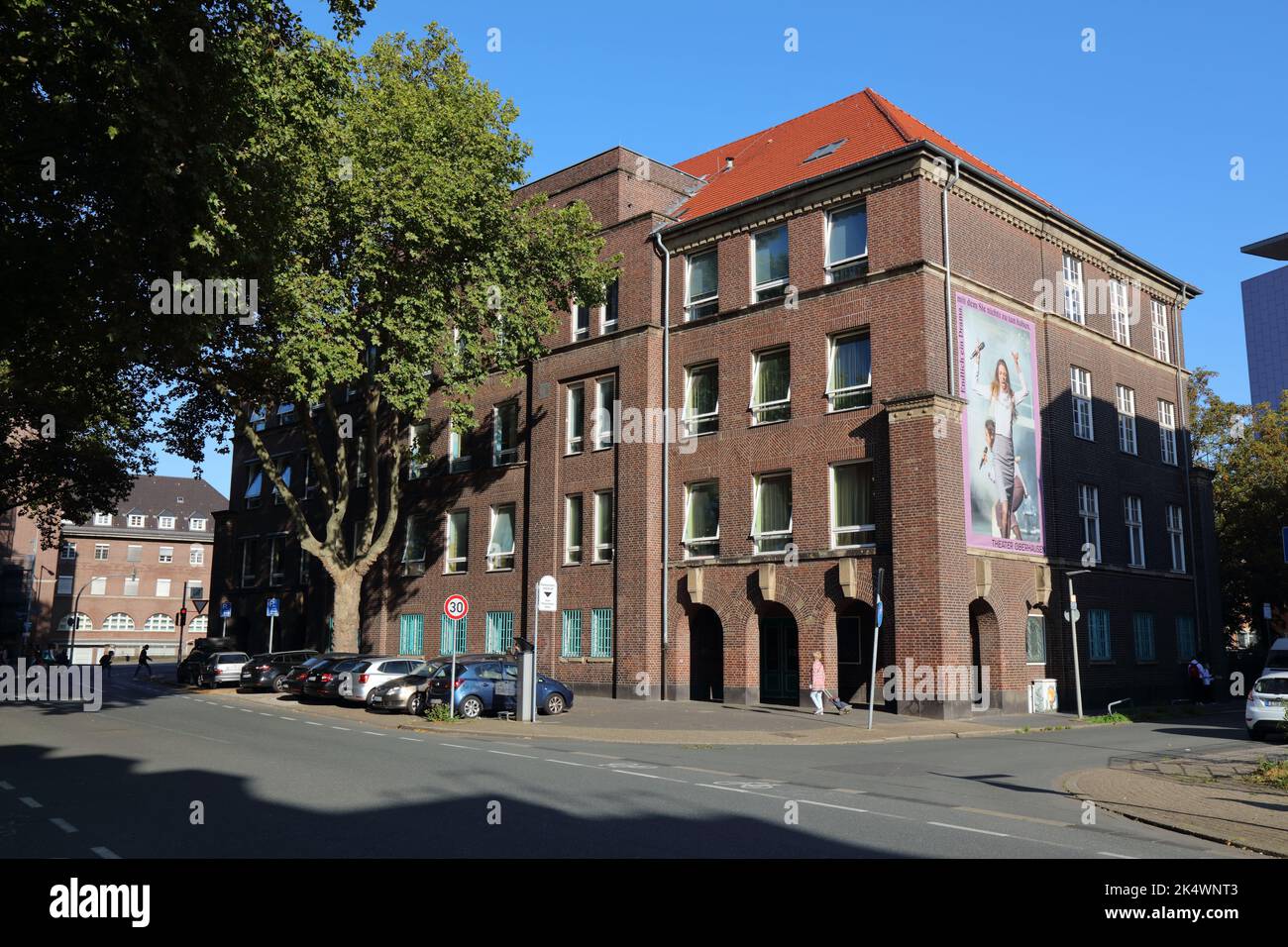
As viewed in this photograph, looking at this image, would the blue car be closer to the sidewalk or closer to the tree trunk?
the tree trunk

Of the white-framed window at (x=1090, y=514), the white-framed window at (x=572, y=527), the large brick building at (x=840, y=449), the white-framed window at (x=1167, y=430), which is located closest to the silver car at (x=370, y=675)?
the large brick building at (x=840, y=449)

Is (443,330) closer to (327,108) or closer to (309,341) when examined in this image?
(309,341)

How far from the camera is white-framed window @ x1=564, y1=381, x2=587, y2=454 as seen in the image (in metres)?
35.6

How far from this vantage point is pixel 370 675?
28609 mm

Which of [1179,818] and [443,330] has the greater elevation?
[443,330]

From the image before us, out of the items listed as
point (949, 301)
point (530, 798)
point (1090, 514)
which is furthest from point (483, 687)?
point (1090, 514)

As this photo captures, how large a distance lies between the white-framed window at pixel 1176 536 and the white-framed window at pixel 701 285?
18484 mm

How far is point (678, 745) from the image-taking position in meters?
20.2

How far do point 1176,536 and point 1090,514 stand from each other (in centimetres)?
681

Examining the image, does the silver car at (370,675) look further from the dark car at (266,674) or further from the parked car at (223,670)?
the parked car at (223,670)

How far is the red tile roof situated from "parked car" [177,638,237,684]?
26711 millimetres

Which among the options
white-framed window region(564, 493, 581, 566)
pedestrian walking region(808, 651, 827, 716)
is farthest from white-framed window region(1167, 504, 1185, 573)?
white-framed window region(564, 493, 581, 566)
